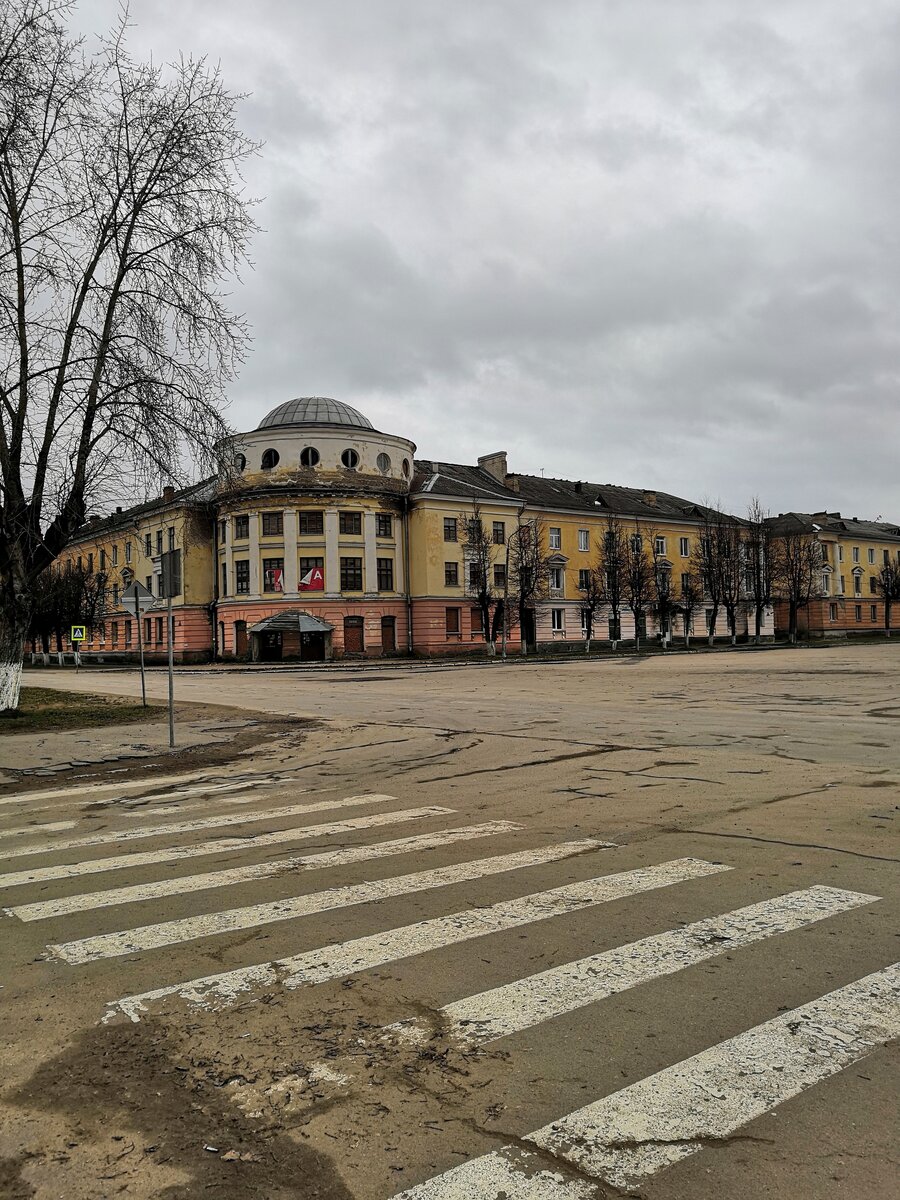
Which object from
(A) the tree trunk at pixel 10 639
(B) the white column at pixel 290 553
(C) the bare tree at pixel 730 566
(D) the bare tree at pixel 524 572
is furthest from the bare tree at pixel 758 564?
(A) the tree trunk at pixel 10 639

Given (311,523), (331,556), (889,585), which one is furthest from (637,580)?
(889,585)

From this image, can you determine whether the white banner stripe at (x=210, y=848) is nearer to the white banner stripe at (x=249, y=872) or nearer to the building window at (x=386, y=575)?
the white banner stripe at (x=249, y=872)

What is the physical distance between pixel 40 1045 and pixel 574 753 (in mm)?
8924

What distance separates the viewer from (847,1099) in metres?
3.02

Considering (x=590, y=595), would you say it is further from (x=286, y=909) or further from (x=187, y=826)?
(x=286, y=909)

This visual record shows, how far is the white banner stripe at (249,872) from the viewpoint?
17.6ft

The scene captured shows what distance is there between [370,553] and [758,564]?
121 ft

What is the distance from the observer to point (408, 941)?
4559mm

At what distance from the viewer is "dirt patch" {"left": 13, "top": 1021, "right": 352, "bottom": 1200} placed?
104 inches

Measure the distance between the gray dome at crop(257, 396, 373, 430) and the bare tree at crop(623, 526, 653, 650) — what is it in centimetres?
2368

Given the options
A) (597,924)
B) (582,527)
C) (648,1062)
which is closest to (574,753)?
(597,924)

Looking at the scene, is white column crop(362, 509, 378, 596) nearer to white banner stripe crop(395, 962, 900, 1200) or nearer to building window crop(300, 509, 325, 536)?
building window crop(300, 509, 325, 536)

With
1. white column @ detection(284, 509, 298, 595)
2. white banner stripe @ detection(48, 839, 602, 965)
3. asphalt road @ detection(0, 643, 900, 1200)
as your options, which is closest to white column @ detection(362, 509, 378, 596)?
white column @ detection(284, 509, 298, 595)

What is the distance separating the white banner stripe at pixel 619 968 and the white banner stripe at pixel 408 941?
609 mm
